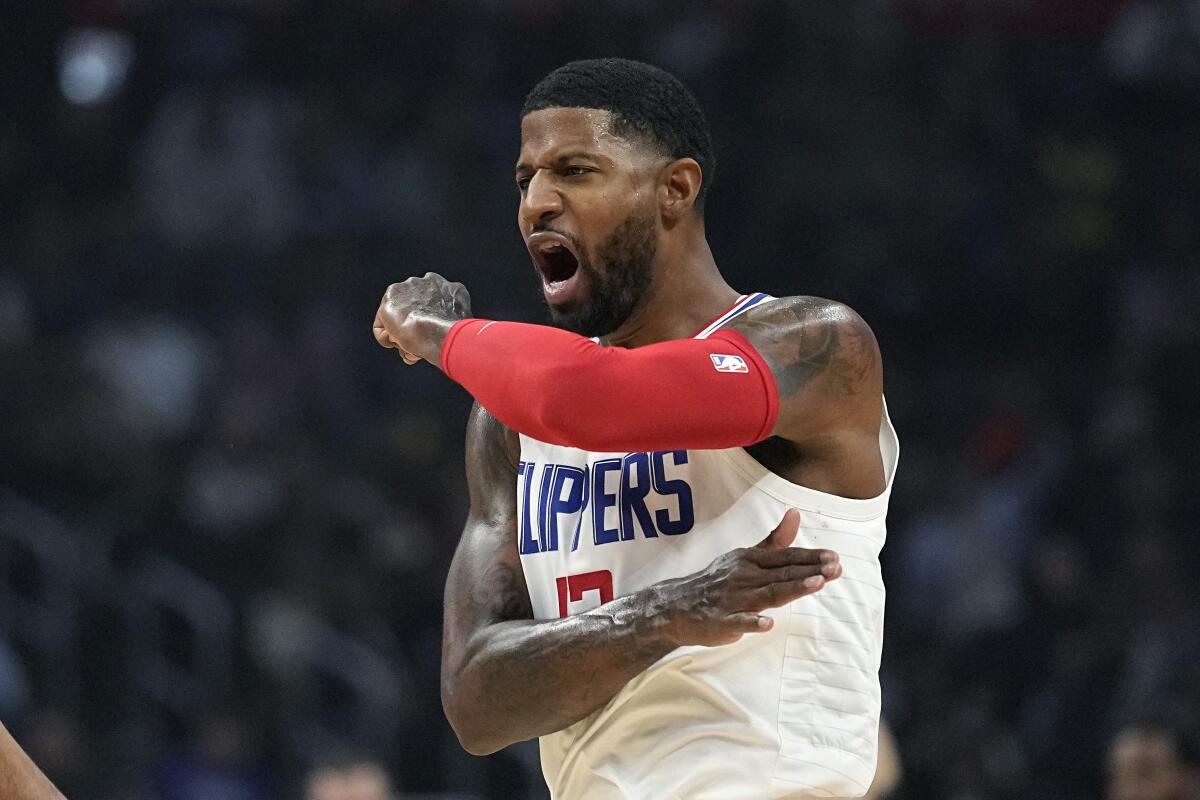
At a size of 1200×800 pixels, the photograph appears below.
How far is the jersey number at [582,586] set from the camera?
3631 millimetres

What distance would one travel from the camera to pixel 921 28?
11.9 metres

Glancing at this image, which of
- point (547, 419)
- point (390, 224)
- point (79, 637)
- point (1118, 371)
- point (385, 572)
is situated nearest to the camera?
point (547, 419)

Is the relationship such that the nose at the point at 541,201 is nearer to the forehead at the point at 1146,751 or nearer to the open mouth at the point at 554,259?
the open mouth at the point at 554,259

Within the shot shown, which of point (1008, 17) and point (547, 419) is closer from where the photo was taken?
point (547, 419)

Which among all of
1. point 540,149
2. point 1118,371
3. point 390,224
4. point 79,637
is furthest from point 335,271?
point 540,149

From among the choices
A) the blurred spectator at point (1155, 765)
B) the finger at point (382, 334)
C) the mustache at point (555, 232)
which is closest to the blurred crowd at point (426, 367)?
the blurred spectator at point (1155, 765)

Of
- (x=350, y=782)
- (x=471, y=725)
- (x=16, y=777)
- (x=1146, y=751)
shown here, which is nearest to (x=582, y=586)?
(x=471, y=725)

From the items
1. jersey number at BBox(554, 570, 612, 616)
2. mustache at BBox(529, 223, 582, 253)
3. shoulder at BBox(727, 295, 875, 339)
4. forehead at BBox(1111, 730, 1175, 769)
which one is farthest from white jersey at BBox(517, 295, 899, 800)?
forehead at BBox(1111, 730, 1175, 769)

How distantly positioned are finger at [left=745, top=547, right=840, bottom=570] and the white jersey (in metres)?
0.26

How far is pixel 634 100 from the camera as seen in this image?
3781 mm

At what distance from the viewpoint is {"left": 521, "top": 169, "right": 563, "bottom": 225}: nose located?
3.71 metres

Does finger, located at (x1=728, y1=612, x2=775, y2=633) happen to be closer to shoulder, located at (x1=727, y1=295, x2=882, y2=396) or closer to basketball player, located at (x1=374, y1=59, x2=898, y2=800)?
basketball player, located at (x1=374, y1=59, x2=898, y2=800)

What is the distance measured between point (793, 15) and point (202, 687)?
630cm

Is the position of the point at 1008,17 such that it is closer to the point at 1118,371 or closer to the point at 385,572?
the point at 1118,371
